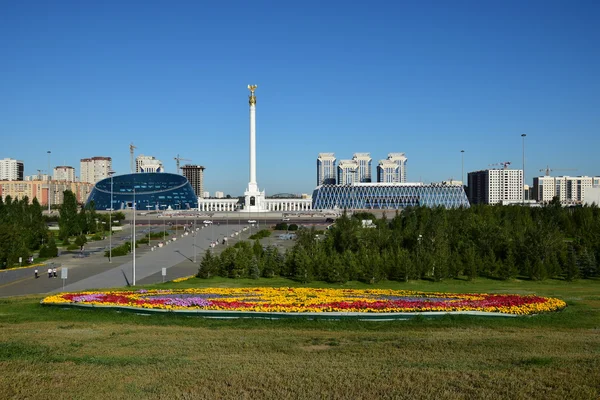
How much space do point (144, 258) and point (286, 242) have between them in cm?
1512

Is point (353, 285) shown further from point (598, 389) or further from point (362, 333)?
point (598, 389)

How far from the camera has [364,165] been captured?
19275 cm

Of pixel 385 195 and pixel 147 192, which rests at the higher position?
pixel 147 192

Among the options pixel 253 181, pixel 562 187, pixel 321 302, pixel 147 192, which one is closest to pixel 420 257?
pixel 321 302

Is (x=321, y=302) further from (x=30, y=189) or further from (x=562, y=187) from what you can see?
(x=562, y=187)

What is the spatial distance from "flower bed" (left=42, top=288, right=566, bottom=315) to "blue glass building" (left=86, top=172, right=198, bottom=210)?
373 ft

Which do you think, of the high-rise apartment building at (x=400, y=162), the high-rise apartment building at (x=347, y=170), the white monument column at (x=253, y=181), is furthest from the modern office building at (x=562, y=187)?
the white monument column at (x=253, y=181)

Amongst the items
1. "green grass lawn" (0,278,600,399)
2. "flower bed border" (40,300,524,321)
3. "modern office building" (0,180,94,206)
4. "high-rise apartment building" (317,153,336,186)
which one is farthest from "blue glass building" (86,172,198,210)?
"green grass lawn" (0,278,600,399)

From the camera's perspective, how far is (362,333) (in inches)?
497

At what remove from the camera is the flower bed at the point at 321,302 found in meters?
14.8

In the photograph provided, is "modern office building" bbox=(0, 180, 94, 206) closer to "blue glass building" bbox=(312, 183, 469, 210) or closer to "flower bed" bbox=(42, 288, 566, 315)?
"blue glass building" bbox=(312, 183, 469, 210)

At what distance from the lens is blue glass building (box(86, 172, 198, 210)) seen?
426 feet

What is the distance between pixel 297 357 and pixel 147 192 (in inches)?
5121

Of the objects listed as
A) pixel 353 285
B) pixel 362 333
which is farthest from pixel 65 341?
pixel 353 285
